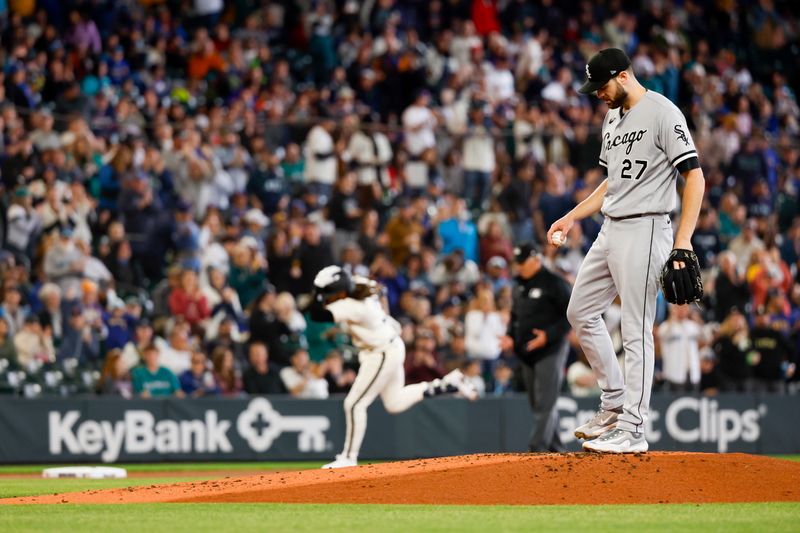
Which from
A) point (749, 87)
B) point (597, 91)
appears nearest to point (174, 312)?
point (597, 91)

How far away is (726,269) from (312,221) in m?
6.22

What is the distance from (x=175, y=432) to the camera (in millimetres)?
16562

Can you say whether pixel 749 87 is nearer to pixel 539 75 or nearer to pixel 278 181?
pixel 539 75

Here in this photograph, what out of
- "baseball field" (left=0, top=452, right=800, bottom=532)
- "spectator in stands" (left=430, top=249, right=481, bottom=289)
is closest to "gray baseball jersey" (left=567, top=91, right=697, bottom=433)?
"baseball field" (left=0, top=452, right=800, bottom=532)

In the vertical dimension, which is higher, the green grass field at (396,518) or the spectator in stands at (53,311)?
the spectator in stands at (53,311)

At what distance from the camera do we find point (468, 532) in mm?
7094

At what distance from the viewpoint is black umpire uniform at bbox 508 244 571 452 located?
530 inches

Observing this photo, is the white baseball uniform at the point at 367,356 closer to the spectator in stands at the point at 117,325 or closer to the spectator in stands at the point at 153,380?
the spectator in stands at the point at 153,380

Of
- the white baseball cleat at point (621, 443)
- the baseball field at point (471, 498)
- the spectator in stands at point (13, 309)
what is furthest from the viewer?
the spectator in stands at point (13, 309)

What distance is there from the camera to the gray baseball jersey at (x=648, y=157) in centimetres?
863

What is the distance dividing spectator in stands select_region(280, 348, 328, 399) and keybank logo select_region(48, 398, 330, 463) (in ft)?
1.58

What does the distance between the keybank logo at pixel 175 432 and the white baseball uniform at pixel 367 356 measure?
3894mm

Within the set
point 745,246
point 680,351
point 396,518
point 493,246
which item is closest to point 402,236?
point 493,246

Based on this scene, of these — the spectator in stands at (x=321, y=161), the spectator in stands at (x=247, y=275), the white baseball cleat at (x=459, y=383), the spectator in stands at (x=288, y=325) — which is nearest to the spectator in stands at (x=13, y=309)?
the spectator in stands at (x=247, y=275)
